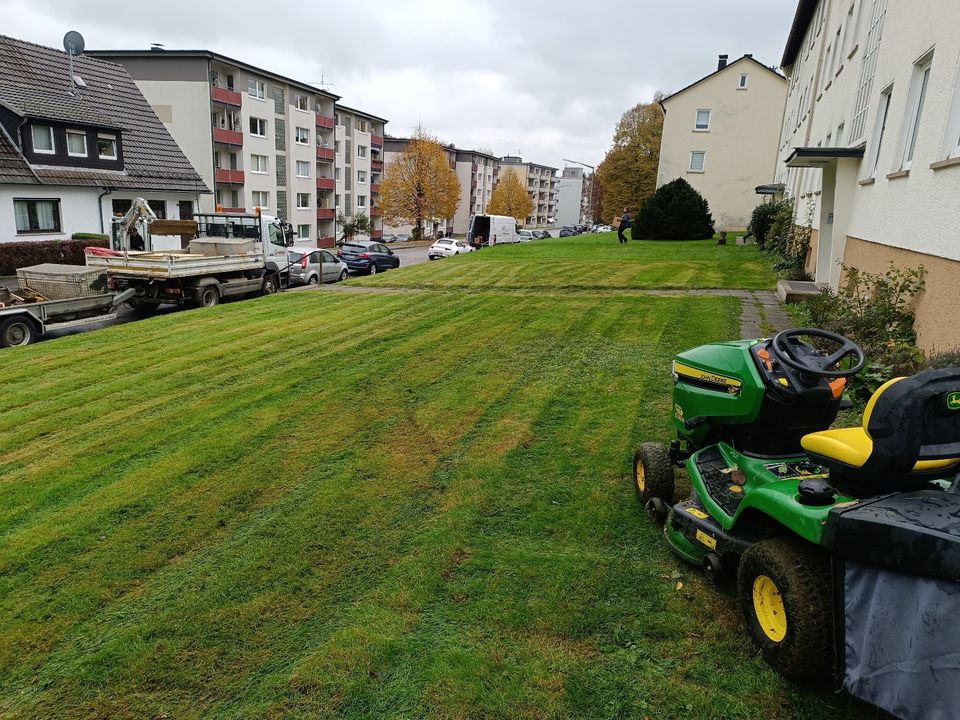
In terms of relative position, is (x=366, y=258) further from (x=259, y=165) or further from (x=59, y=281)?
(x=259, y=165)

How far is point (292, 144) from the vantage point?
175 feet

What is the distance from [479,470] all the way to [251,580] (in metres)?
2.20

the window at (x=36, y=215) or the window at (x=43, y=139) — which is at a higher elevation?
the window at (x=43, y=139)

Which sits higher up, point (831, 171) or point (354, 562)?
point (831, 171)

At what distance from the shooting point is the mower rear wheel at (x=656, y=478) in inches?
183

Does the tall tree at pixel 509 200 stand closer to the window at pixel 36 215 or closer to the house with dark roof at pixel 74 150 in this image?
the house with dark roof at pixel 74 150

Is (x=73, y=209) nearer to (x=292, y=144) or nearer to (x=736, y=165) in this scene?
(x=292, y=144)

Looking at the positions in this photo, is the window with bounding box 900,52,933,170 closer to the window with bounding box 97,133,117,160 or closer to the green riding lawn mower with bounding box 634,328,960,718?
the green riding lawn mower with bounding box 634,328,960,718

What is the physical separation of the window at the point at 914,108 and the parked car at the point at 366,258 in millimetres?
20420

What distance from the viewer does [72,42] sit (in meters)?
30.1

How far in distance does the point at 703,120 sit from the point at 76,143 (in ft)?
120

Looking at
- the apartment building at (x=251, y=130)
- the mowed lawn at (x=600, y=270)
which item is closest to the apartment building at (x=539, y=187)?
the apartment building at (x=251, y=130)

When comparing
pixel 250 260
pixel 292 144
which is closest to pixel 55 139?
pixel 250 260

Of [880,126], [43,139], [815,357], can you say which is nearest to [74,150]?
[43,139]
